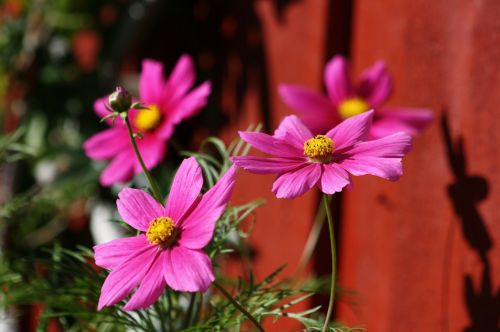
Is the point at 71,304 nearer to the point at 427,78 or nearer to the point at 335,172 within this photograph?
the point at 335,172

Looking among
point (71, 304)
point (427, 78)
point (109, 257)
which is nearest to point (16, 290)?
point (71, 304)

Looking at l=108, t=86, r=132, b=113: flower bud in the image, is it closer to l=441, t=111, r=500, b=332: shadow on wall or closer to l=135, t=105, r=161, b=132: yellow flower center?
l=135, t=105, r=161, b=132: yellow flower center

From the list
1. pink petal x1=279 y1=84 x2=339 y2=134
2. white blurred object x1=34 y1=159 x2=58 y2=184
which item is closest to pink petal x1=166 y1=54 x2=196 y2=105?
pink petal x1=279 y1=84 x2=339 y2=134

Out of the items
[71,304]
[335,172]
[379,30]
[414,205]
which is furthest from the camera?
[379,30]

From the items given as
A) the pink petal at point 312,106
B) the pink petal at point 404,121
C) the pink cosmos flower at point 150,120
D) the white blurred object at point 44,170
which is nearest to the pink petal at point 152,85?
the pink cosmos flower at point 150,120

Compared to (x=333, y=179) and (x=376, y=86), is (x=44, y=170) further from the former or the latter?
(x=333, y=179)

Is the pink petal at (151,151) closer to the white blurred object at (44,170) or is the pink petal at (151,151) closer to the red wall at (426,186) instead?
the red wall at (426,186)
